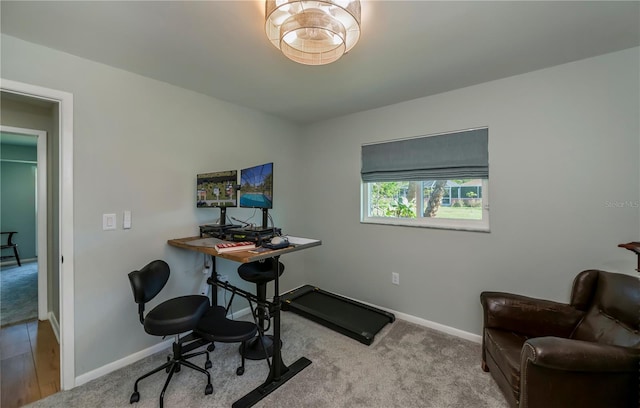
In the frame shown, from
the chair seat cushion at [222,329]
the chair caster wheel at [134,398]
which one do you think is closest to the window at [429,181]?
the chair seat cushion at [222,329]

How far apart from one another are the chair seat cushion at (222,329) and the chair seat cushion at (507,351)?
1.58 meters

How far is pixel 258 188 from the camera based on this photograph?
6.55 ft

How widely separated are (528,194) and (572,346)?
1.28 meters

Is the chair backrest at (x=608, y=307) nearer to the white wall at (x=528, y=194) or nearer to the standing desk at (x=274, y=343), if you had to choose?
the white wall at (x=528, y=194)

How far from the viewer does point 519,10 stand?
53.7 inches

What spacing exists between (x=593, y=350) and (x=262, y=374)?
197cm

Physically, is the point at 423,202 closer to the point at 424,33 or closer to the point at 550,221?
the point at 550,221

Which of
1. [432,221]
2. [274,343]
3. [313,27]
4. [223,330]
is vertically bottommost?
[274,343]

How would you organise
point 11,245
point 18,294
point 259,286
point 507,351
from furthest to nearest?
point 11,245, point 18,294, point 259,286, point 507,351

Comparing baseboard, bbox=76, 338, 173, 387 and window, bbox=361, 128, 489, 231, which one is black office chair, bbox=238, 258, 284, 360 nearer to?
baseboard, bbox=76, 338, 173, 387

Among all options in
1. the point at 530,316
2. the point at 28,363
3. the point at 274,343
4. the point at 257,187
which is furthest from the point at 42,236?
the point at 530,316

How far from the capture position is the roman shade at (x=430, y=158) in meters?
2.31

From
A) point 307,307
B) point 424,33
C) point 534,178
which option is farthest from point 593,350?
point 307,307

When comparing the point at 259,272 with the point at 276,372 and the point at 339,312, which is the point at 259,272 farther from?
the point at 339,312
